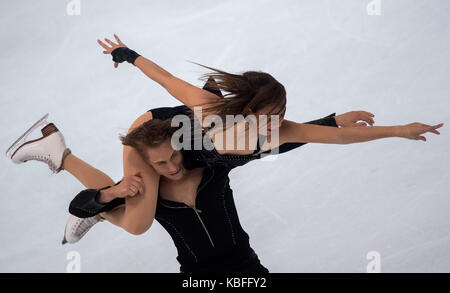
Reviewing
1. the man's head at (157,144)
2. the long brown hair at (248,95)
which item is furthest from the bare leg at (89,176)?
the long brown hair at (248,95)

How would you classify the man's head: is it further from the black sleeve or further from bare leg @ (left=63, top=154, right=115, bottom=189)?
bare leg @ (left=63, top=154, right=115, bottom=189)

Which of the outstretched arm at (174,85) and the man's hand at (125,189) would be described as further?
the outstretched arm at (174,85)

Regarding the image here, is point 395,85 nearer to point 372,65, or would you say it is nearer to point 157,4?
point 372,65

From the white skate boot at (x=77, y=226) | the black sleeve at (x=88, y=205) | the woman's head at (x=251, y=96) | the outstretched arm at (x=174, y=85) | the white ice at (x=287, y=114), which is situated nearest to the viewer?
the woman's head at (x=251, y=96)

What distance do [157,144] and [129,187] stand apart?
22cm

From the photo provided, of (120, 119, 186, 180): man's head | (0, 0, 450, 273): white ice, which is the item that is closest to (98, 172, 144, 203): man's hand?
(120, 119, 186, 180): man's head

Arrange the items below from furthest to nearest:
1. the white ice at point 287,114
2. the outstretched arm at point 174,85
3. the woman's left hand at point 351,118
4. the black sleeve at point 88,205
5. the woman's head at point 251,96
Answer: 1. the white ice at point 287,114
2. the woman's left hand at point 351,118
3. the outstretched arm at point 174,85
4. the black sleeve at point 88,205
5. the woman's head at point 251,96

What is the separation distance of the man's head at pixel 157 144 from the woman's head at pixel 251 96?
0.78 feet

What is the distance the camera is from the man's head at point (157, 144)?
2.78m

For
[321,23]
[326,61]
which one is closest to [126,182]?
[326,61]

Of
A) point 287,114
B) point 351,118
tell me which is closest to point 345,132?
point 351,118

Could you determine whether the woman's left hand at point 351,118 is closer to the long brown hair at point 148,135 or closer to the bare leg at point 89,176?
the long brown hair at point 148,135

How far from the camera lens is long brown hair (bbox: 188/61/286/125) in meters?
2.71

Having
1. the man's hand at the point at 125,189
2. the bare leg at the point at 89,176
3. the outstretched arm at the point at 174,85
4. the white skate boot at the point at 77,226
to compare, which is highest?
the outstretched arm at the point at 174,85
